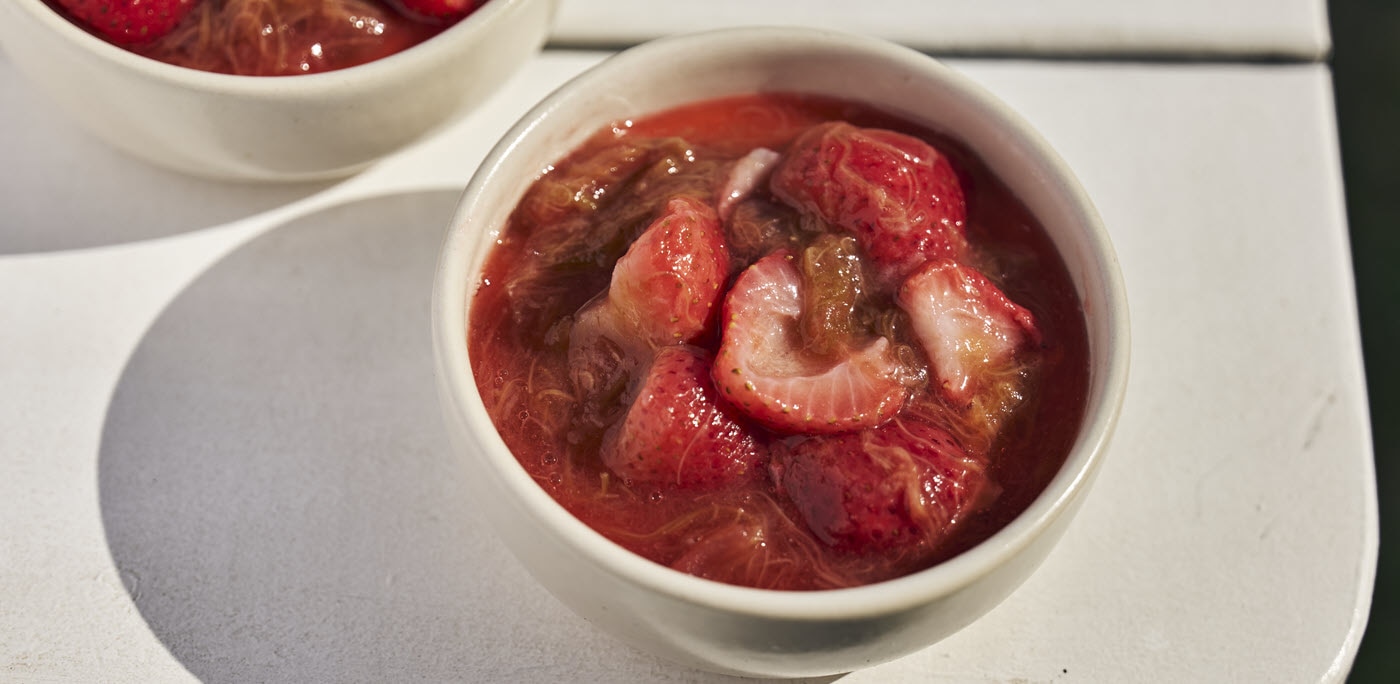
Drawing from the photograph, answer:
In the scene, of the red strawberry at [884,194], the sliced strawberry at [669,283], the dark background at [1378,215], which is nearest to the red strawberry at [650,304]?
the sliced strawberry at [669,283]

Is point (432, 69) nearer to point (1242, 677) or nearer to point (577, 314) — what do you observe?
point (577, 314)

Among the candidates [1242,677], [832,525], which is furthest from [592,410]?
[1242,677]

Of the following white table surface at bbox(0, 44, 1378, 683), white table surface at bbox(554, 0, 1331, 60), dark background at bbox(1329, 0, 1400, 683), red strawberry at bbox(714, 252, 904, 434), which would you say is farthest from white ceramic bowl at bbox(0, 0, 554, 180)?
dark background at bbox(1329, 0, 1400, 683)

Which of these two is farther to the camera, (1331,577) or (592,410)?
(1331,577)

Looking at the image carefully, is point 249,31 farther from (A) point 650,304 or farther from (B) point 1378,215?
(B) point 1378,215

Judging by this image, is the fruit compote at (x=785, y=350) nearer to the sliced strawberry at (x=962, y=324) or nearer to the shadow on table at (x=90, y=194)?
the sliced strawberry at (x=962, y=324)

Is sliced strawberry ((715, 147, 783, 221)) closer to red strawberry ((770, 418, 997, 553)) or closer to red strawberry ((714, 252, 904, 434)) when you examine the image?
red strawberry ((714, 252, 904, 434))

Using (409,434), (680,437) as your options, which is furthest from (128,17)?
(680,437)

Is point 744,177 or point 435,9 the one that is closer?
point 744,177

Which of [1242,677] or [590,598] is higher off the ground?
[590,598]
